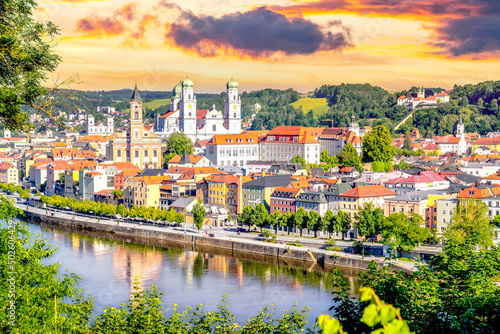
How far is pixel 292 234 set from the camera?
25859 millimetres

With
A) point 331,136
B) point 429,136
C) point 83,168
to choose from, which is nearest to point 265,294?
point 83,168

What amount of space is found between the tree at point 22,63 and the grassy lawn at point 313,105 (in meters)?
79.8

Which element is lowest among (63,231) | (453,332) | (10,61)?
(63,231)

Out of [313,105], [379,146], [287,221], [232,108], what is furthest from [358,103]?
[287,221]

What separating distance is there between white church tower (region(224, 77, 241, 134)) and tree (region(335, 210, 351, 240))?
101 feet

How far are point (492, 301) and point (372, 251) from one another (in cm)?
1378

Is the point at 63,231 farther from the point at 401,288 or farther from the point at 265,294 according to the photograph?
the point at 401,288

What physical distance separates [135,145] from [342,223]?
75.7ft

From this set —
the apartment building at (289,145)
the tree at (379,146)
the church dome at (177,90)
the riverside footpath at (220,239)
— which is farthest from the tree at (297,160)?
the church dome at (177,90)

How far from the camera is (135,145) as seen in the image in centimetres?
4444

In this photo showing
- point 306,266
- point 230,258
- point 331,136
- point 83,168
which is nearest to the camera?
point 306,266

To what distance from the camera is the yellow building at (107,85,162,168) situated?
146ft

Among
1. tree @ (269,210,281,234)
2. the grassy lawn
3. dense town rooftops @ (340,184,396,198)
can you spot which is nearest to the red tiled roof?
dense town rooftops @ (340,184,396,198)

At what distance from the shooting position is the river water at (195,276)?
15.7m
